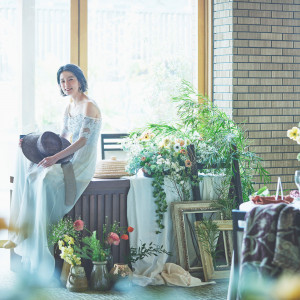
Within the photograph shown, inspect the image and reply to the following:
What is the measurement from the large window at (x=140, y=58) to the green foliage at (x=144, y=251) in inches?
61.9

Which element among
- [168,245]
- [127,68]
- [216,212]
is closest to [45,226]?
[168,245]

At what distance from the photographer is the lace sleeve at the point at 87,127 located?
414 cm

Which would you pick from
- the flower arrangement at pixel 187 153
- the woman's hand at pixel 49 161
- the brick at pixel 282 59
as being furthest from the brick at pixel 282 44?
the woman's hand at pixel 49 161

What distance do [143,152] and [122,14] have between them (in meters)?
1.74

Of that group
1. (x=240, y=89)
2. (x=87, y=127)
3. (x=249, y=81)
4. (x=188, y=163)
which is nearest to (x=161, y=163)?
(x=188, y=163)

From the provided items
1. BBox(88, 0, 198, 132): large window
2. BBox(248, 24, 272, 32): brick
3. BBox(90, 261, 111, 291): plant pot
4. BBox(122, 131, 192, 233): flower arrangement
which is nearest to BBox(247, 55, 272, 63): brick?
BBox(248, 24, 272, 32): brick

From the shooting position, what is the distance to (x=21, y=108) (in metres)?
5.17

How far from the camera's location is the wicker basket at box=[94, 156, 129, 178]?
435 centimetres

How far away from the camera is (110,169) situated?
172 inches

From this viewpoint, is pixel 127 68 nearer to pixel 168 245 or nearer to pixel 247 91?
pixel 247 91

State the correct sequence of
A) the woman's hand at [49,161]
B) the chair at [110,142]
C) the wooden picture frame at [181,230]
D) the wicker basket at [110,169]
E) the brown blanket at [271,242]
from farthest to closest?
the chair at [110,142], the wicker basket at [110,169], the wooden picture frame at [181,230], the woman's hand at [49,161], the brown blanket at [271,242]

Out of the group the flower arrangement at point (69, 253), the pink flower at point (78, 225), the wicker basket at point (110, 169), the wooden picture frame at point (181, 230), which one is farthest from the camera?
the wicker basket at point (110, 169)

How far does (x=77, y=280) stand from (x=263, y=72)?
279 cm

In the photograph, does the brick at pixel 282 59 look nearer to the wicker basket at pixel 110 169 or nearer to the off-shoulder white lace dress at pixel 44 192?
the wicker basket at pixel 110 169
